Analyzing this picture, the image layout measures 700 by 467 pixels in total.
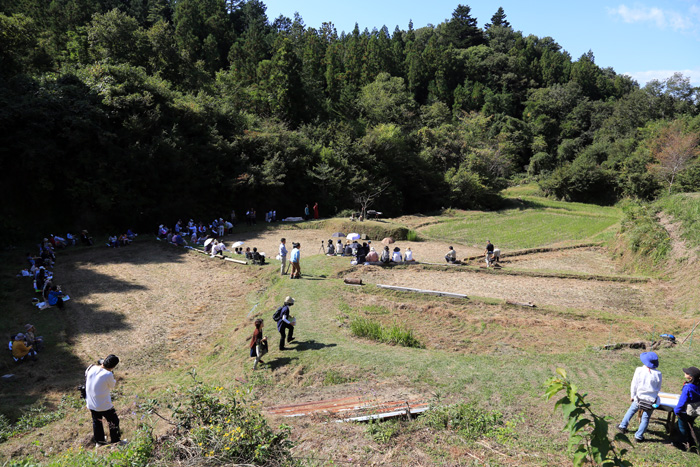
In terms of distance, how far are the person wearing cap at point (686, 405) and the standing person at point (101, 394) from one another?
28.4ft

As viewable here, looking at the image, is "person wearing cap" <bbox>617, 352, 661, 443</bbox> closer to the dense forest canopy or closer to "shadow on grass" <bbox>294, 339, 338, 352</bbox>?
"shadow on grass" <bbox>294, 339, 338, 352</bbox>

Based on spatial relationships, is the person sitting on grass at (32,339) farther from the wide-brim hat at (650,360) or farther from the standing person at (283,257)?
the wide-brim hat at (650,360)

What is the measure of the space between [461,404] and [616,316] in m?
8.69

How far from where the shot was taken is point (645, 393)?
621cm

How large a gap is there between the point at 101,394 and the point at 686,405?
29.5 ft

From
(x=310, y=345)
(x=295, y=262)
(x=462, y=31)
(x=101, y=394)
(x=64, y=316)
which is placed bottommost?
(x=64, y=316)

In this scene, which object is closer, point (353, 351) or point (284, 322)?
point (353, 351)

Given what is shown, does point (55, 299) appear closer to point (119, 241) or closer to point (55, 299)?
point (55, 299)

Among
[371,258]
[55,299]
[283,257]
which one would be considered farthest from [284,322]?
[55,299]

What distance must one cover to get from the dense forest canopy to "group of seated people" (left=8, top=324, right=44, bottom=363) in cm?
1349

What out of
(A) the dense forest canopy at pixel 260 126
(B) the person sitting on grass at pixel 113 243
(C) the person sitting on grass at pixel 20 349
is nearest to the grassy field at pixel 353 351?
(C) the person sitting on grass at pixel 20 349

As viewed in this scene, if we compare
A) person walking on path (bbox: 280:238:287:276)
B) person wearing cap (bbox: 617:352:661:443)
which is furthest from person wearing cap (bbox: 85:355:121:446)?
person walking on path (bbox: 280:238:287:276)

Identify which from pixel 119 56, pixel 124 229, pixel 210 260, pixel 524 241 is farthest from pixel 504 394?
pixel 119 56

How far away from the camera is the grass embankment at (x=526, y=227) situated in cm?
2488
